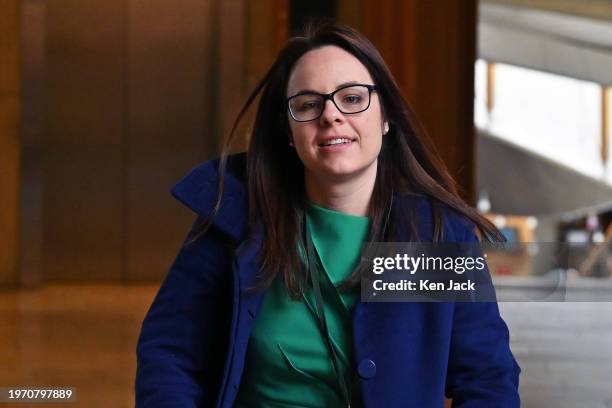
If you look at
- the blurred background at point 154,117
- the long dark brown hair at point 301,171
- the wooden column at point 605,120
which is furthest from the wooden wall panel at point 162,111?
the long dark brown hair at point 301,171

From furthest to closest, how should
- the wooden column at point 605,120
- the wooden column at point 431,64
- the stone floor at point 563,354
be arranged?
the wooden column at point 605,120 → the wooden column at point 431,64 → the stone floor at point 563,354

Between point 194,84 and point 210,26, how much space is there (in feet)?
1.29

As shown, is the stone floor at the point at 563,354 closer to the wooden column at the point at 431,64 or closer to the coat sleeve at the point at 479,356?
the wooden column at the point at 431,64

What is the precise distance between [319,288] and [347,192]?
5.2 inches

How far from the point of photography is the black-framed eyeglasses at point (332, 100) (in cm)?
136

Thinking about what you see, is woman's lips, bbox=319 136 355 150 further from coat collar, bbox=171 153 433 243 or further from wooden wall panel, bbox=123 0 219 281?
wooden wall panel, bbox=123 0 219 281

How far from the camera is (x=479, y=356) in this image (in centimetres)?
138

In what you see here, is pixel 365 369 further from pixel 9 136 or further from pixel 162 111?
pixel 9 136

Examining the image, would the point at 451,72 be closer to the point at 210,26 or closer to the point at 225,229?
the point at 210,26

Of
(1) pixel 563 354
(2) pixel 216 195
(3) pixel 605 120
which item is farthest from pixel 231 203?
(3) pixel 605 120

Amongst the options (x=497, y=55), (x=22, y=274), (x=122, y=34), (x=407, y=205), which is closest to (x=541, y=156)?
(x=497, y=55)

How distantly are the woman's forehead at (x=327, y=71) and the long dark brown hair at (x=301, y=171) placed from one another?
10mm

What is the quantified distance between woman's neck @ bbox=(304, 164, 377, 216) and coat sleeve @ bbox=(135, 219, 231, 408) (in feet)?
0.49

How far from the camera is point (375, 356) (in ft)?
4.44
